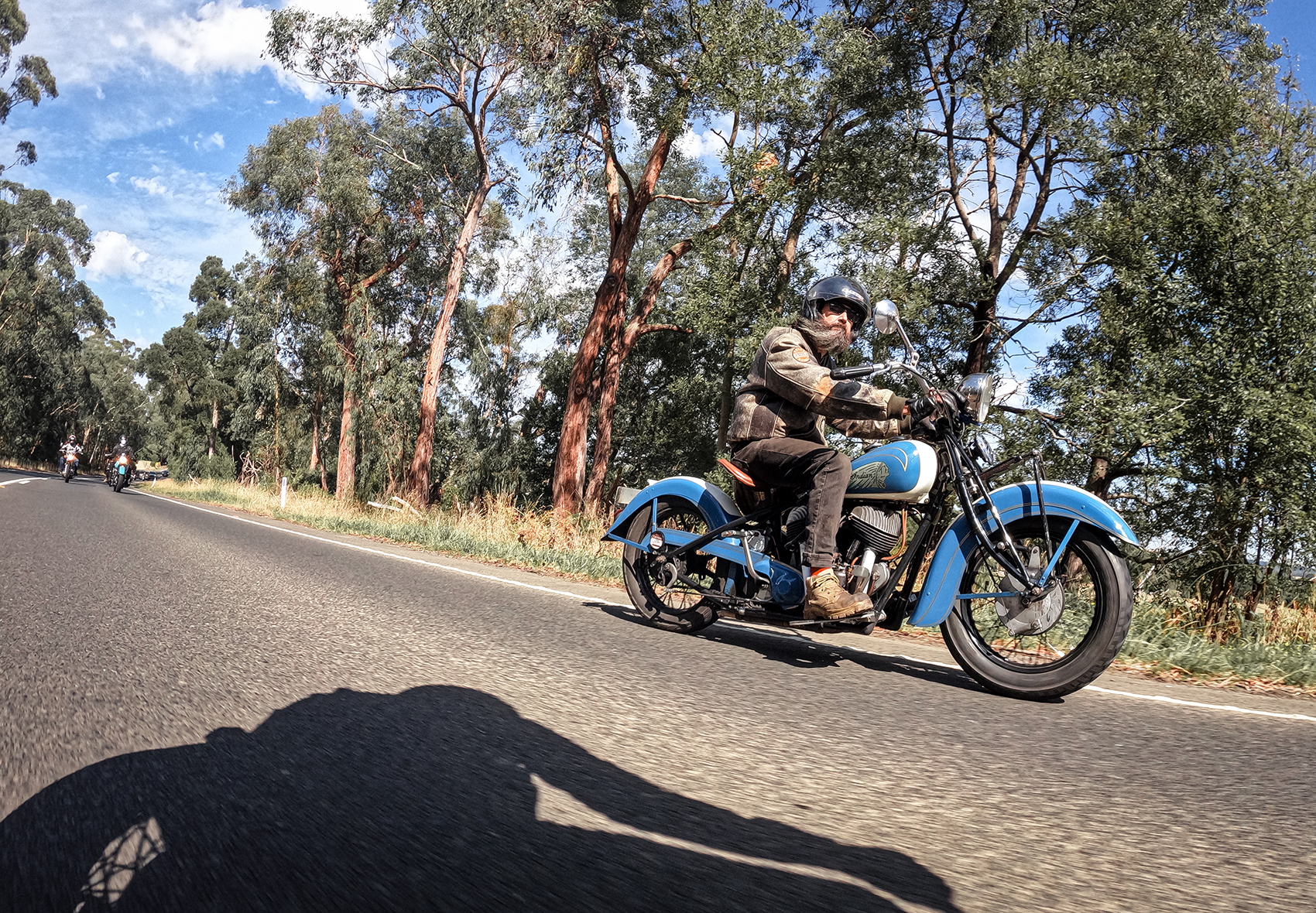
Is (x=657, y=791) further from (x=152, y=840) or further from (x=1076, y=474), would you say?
(x=1076, y=474)

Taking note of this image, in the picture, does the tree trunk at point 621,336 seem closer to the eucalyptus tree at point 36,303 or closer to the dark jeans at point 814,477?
the dark jeans at point 814,477

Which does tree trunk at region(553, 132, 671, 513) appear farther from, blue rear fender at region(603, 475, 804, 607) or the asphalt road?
the asphalt road

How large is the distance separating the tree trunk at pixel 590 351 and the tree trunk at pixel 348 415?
555 inches

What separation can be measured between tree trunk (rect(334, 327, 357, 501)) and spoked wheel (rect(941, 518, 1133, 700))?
29.8 meters

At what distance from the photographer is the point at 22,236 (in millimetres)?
48594

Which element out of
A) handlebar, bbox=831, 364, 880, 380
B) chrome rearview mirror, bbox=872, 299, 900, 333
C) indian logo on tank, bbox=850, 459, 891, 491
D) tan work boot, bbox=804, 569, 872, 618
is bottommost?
tan work boot, bbox=804, 569, 872, 618

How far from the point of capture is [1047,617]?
363 cm

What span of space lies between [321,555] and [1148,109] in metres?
17.0

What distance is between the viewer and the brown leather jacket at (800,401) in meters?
4.16

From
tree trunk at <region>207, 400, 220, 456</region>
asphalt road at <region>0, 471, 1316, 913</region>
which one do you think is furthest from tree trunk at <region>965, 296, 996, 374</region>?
tree trunk at <region>207, 400, 220, 456</region>

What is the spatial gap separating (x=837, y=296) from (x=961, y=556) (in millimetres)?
1614

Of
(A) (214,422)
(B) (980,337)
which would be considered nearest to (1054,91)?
(B) (980,337)

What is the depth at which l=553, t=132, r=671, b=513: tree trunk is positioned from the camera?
1986cm

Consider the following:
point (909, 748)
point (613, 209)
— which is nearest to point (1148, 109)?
point (613, 209)
